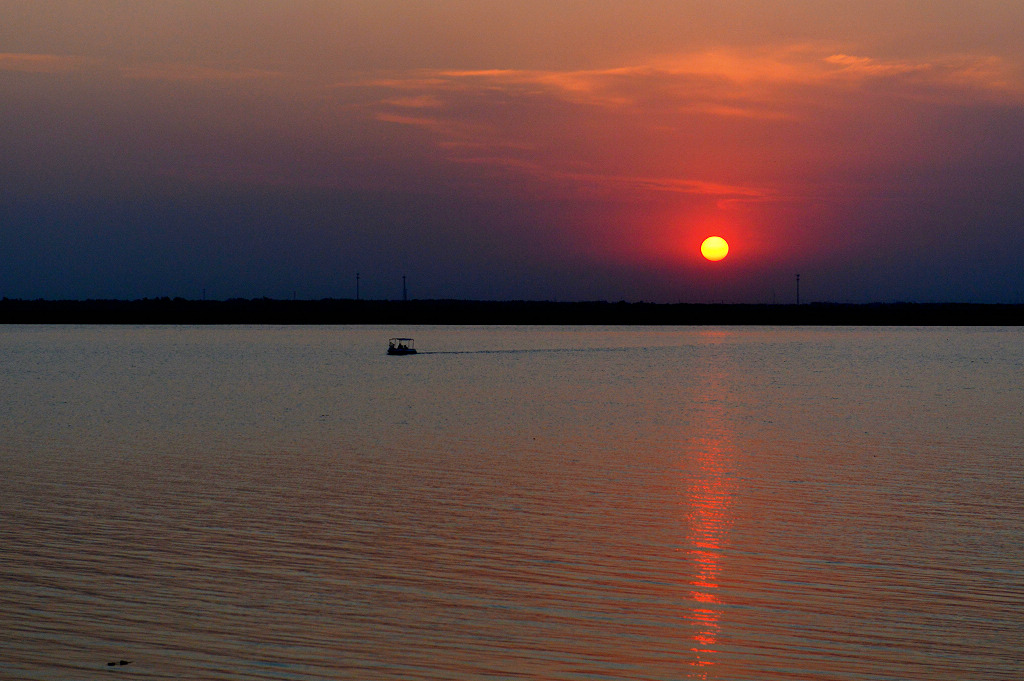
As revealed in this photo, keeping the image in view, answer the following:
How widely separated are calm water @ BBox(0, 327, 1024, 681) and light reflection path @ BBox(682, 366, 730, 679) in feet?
0.24

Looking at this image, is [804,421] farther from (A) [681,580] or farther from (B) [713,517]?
(A) [681,580]

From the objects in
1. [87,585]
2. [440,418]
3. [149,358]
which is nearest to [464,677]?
[87,585]

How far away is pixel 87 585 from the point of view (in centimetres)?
1628

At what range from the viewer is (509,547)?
19.3 metres

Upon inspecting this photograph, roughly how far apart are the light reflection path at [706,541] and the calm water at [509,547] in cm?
7

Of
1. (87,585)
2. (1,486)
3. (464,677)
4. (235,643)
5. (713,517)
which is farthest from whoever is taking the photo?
(1,486)

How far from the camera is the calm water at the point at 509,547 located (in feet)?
43.8

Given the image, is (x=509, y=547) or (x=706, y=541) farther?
(x=706, y=541)

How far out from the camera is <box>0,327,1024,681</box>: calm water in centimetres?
1336

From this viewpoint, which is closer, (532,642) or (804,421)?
(532,642)

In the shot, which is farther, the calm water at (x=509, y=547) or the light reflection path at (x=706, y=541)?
the light reflection path at (x=706, y=541)

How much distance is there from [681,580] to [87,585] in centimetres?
919

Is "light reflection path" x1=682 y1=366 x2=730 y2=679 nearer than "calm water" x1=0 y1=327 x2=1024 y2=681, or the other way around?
"calm water" x1=0 y1=327 x2=1024 y2=681

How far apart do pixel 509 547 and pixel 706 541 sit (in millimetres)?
3793
